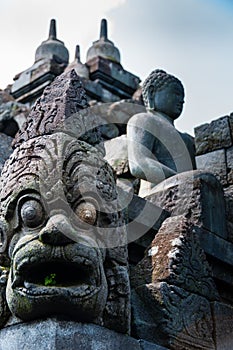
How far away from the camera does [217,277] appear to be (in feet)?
14.7

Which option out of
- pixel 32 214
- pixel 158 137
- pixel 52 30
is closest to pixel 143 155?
pixel 158 137

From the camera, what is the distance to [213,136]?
605 centimetres

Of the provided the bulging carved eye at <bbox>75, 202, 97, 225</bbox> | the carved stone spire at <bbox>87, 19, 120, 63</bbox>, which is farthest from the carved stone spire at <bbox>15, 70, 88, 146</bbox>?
the carved stone spire at <bbox>87, 19, 120, 63</bbox>

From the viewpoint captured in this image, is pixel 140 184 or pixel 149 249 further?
pixel 140 184

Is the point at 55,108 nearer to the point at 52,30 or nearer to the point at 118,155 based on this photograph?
the point at 118,155

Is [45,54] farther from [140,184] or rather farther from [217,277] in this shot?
[217,277]

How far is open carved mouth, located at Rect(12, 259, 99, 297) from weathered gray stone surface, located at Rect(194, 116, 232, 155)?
2964 mm

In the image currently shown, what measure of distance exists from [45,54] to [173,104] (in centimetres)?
965

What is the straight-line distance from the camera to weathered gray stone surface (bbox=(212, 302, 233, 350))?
3.94 metres

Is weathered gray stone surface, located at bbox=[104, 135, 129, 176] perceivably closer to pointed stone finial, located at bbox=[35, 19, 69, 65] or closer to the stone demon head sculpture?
the stone demon head sculpture

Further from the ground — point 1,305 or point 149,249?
point 149,249

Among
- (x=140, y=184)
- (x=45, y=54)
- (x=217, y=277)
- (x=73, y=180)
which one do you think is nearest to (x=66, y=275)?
(x=73, y=180)

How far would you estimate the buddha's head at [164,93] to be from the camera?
19.0 ft

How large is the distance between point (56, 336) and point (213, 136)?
325 cm
